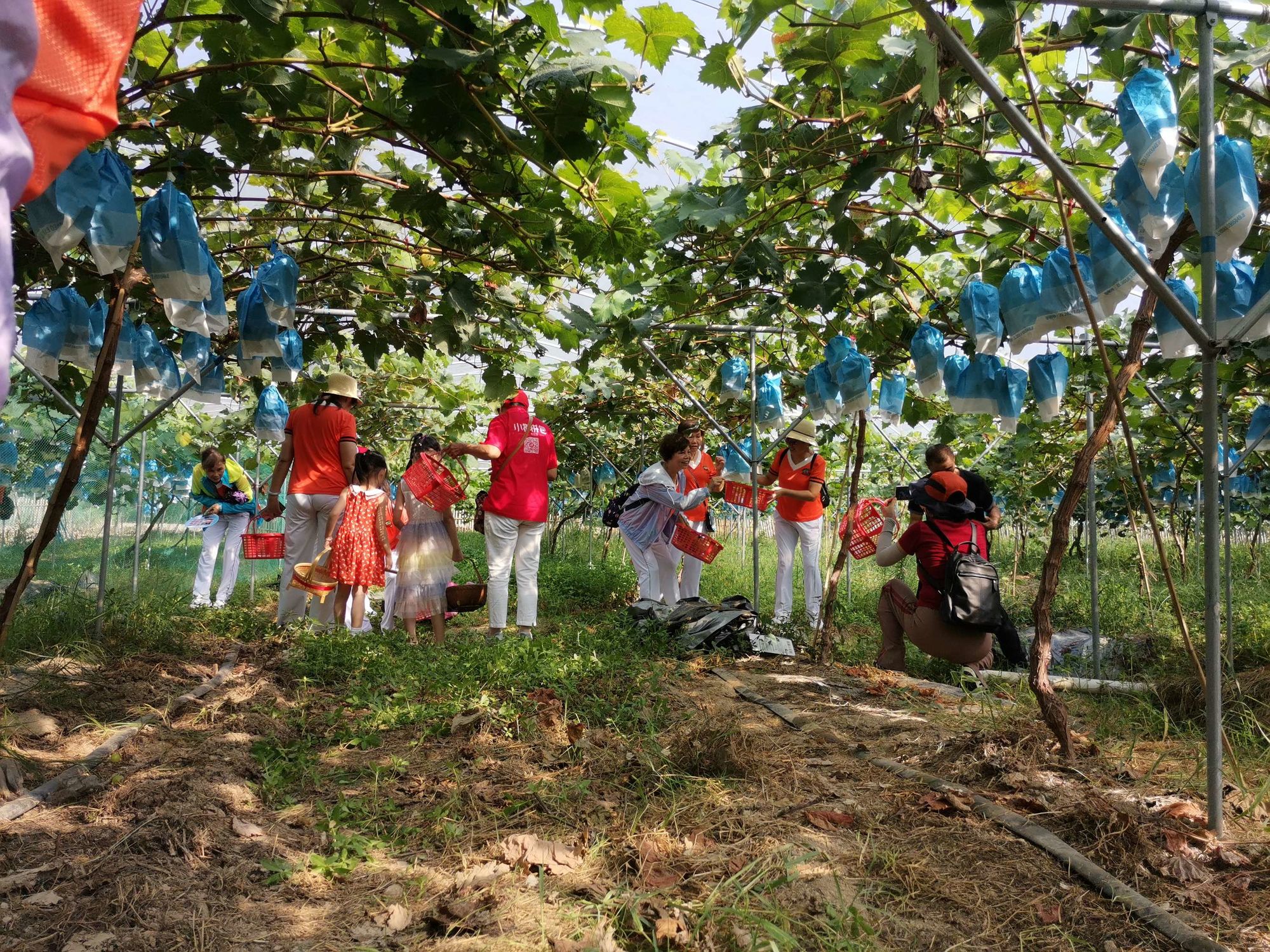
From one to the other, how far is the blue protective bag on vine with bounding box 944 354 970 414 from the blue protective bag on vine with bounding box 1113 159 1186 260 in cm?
203

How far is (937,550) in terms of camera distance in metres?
4.82

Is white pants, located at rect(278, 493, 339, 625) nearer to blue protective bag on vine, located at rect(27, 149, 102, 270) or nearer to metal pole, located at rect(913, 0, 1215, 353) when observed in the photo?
blue protective bag on vine, located at rect(27, 149, 102, 270)

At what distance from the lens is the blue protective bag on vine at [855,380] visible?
16.6 feet

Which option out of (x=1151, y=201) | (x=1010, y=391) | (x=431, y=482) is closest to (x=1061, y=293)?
(x=1151, y=201)

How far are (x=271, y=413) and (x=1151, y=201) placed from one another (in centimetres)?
642

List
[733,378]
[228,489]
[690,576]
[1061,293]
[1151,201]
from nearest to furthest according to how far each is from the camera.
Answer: [1151,201] → [1061,293] → [733,378] → [690,576] → [228,489]

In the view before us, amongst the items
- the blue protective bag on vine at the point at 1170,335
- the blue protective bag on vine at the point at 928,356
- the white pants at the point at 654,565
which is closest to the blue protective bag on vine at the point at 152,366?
the white pants at the point at 654,565

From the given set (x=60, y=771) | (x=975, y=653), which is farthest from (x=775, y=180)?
(x=60, y=771)

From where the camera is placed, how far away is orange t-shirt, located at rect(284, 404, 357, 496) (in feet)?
18.7

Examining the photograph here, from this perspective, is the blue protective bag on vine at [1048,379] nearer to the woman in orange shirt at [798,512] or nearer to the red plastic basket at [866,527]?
the red plastic basket at [866,527]

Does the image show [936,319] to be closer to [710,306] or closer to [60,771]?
[710,306]

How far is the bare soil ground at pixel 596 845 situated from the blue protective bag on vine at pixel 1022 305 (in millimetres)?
1518

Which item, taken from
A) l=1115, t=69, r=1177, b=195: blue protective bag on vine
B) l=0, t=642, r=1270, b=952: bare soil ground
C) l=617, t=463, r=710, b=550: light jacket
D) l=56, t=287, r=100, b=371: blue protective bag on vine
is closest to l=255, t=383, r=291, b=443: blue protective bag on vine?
l=56, t=287, r=100, b=371: blue protective bag on vine

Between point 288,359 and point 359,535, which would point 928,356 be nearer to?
point 359,535
